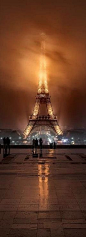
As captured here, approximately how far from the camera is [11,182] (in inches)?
367

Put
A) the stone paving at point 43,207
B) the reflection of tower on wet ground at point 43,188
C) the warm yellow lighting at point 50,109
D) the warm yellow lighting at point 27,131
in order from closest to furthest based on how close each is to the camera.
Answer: the stone paving at point 43,207 < the reflection of tower on wet ground at point 43,188 < the warm yellow lighting at point 27,131 < the warm yellow lighting at point 50,109

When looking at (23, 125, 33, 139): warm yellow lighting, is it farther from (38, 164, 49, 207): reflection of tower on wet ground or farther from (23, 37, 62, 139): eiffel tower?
(38, 164, 49, 207): reflection of tower on wet ground

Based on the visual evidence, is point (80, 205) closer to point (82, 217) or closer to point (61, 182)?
point (82, 217)

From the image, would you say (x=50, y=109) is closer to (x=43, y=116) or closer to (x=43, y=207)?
(x=43, y=116)

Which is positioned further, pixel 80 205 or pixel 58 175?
pixel 58 175

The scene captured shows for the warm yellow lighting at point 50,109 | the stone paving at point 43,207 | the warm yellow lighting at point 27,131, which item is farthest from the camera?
the warm yellow lighting at point 50,109

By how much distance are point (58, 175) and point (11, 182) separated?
2483 millimetres

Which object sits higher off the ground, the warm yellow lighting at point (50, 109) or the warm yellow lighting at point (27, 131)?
the warm yellow lighting at point (50, 109)

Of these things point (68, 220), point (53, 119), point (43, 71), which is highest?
point (43, 71)

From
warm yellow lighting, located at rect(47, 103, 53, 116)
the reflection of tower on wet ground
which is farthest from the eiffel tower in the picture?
the reflection of tower on wet ground

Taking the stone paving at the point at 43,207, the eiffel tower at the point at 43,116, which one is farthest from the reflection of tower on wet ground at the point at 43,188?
the eiffel tower at the point at 43,116

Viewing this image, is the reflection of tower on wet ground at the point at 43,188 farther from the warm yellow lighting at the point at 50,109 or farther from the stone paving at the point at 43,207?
the warm yellow lighting at the point at 50,109

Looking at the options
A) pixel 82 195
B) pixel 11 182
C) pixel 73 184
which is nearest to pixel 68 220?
pixel 82 195

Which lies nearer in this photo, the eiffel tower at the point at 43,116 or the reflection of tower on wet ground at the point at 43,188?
the reflection of tower on wet ground at the point at 43,188
